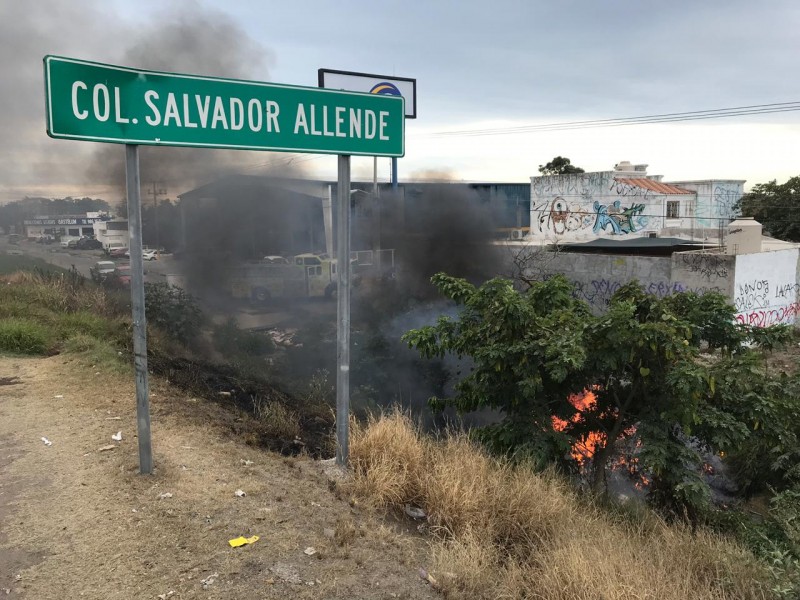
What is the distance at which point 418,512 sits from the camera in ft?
10.5

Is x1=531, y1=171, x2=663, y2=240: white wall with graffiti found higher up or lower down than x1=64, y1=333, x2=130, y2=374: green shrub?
higher up

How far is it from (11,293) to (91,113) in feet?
26.3

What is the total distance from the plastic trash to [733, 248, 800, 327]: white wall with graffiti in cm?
1409

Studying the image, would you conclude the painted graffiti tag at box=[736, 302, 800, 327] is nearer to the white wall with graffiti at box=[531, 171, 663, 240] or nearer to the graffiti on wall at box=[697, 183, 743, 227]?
the white wall with graffiti at box=[531, 171, 663, 240]

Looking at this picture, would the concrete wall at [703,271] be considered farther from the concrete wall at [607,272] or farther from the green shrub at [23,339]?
the green shrub at [23,339]

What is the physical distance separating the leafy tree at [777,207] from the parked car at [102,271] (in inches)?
1209

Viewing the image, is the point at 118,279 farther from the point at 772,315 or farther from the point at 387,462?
the point at 772,315

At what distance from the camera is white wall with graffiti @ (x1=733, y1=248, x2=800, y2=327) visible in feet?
46.4

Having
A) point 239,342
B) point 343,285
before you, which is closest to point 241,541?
point 343,285

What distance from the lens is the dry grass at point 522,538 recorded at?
2.45 m

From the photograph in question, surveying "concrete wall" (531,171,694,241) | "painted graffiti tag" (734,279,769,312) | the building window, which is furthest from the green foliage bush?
the building window

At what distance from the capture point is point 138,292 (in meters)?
2.96

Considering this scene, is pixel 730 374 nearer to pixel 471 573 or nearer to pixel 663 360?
pixel 663 360

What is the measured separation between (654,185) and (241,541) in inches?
1206
